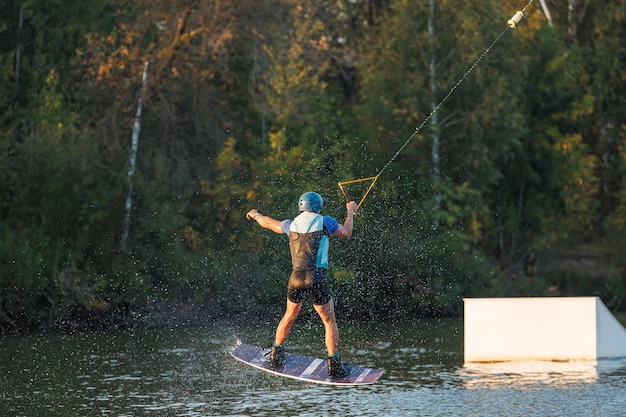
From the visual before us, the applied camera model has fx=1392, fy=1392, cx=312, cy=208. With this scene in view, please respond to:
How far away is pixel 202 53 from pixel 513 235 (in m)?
13.1

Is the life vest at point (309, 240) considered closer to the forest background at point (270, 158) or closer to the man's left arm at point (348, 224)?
the man's left arm at point (348, 224)

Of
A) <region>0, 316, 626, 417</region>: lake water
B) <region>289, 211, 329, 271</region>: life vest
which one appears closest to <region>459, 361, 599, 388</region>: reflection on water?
<region>0, 316, 626, 417</region>: lake water

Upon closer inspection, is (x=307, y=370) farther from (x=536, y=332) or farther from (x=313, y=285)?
(x=536, y=332)

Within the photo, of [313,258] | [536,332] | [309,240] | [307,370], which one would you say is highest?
[309,240]

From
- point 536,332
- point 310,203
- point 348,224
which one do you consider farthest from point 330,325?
point 536,332

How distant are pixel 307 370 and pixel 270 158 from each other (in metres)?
17.5

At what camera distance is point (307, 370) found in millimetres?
15594

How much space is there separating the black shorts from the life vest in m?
0.07

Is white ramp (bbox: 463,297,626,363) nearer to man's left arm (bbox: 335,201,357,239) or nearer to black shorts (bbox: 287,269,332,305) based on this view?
black shorts (bbox: 287,269,332,305)

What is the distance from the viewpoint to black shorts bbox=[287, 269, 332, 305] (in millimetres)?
15023

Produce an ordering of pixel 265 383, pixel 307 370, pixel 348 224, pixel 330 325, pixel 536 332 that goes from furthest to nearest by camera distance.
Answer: pixel 536 332, pixel 265 383, pixel 307 370, pixel 330 325, pixel 348 224

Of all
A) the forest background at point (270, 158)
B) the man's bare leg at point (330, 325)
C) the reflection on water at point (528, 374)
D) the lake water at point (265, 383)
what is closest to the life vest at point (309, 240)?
the man's bare leg at point (330, 325)

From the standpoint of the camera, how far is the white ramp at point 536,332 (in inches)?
747

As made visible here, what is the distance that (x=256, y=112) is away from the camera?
1489 inches
